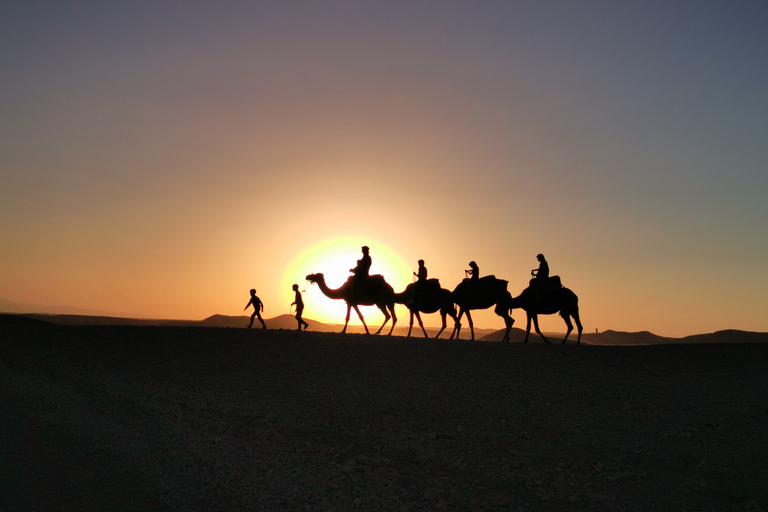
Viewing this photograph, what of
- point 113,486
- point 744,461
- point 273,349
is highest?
point 273,349

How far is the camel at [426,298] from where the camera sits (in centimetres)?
2488

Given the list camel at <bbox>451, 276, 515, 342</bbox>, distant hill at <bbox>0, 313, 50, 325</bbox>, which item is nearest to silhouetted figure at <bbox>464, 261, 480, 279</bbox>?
camel at <bbox>451, 276, 515, 342</bbox>

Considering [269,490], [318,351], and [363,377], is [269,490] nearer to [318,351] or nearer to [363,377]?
[363,377]

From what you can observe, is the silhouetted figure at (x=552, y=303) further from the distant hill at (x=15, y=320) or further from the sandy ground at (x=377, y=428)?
the distant hill at (x=15, y=320)

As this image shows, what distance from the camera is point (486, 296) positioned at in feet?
80.1

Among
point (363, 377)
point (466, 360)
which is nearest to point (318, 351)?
point (363, 377)

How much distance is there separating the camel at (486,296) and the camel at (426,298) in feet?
1.67

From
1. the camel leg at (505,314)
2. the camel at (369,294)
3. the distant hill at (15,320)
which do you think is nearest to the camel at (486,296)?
the camel leg at (505,314)

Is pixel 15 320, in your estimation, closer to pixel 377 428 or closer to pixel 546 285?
pixel 377 428

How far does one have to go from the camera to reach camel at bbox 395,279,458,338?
24875 millimetres

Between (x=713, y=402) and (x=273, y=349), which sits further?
(x=273, y=349)

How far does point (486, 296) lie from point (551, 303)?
242 centimetres

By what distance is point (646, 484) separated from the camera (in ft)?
32.7

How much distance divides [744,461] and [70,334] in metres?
19.4
